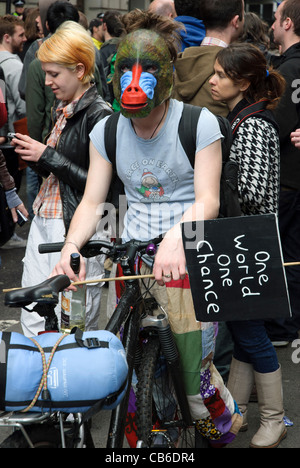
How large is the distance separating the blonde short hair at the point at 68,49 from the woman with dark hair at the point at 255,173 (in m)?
0.72

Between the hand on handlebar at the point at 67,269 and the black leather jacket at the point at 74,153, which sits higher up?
the black leather jacket at the point at 74,153

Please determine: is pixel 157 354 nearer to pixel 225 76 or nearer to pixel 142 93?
pixel 142 93

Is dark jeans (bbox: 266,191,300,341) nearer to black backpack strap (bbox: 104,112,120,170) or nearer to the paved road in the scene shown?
the paved road

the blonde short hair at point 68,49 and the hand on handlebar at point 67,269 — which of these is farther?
the blonde short hair at point 68,49

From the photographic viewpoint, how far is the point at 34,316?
142 inches

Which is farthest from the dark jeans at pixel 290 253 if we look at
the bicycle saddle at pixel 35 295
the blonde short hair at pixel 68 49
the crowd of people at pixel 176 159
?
the bicycle saddle at pixel 35 295

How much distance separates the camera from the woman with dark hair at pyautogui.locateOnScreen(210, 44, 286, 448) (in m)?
3.24

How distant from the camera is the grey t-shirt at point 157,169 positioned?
103 inches

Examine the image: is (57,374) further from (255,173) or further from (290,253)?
(290,253)

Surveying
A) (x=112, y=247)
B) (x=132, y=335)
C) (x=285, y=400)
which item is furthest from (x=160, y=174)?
(x=285, y=400)

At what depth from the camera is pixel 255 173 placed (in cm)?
329

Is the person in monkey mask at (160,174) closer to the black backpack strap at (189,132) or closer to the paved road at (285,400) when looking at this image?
the black backpack strap at (189,132)
